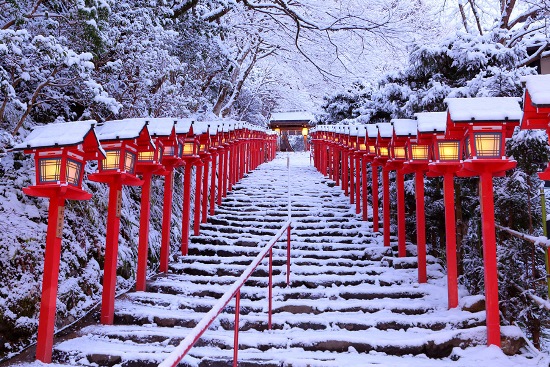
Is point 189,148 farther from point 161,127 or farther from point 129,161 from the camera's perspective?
point 129,161

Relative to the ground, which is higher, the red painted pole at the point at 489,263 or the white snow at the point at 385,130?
the white snow at the point at 385,130

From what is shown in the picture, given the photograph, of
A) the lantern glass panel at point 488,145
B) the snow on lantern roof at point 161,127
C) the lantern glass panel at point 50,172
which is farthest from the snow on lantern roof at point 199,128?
the lantern glass panel at point 488,145

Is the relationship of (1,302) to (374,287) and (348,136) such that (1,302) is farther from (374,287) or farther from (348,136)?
(348,136)

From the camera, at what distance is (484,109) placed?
5.11 meters

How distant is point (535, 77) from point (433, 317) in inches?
128

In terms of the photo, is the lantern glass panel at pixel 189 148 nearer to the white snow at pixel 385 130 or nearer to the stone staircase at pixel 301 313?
the stone staircase at pixel 301 313

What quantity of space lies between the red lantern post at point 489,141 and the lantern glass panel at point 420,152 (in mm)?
1558

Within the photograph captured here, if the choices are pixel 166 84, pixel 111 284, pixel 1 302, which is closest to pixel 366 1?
pixel 166 84

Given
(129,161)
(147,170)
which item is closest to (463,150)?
(129,161)

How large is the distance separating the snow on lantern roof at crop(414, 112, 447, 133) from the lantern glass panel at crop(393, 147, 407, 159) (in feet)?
4.36

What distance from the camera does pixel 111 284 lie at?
5.68 metres

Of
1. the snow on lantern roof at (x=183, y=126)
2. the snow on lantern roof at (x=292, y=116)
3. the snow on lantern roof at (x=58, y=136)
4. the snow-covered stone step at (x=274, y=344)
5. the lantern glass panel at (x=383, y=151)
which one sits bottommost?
the snow-covered stone step at (x=274, y=344)

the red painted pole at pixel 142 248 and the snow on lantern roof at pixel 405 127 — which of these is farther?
the snow on lantern roof at pixel 405 127

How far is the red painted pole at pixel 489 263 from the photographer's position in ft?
16.4
